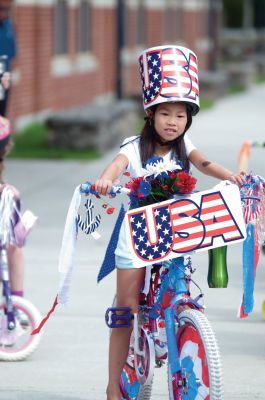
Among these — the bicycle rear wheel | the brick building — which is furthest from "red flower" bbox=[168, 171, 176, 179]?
the brick building

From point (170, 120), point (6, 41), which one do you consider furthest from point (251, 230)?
point (6, 41)

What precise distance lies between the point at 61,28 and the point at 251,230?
2123 centimetres

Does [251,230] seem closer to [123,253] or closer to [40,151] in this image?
[123,253]

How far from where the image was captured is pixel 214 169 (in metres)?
5.36

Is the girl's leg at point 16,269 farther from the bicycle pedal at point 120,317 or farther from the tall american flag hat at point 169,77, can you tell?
the tall american flag hat at point 169,77

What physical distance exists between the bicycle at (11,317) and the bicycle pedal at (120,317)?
155cm

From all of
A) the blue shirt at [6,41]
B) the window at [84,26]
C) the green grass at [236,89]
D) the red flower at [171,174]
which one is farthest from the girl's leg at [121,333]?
the green grass at [236,89]

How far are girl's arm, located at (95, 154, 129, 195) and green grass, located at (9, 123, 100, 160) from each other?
39.8 ft

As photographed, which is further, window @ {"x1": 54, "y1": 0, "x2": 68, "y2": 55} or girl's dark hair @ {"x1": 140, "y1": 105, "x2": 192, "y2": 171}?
window @ {"x1": 54, "y1": 0, "x2": 68, "y2": 55}

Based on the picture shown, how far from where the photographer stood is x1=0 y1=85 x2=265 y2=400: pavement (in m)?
6.27

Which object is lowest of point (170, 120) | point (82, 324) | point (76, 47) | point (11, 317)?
point (82, 324)

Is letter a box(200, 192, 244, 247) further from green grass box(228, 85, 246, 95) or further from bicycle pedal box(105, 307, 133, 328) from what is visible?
green grass box(228, 85, 246, 95)

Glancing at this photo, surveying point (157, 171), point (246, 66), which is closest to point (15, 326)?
point (157, 171)

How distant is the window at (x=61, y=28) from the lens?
84.4 feet
